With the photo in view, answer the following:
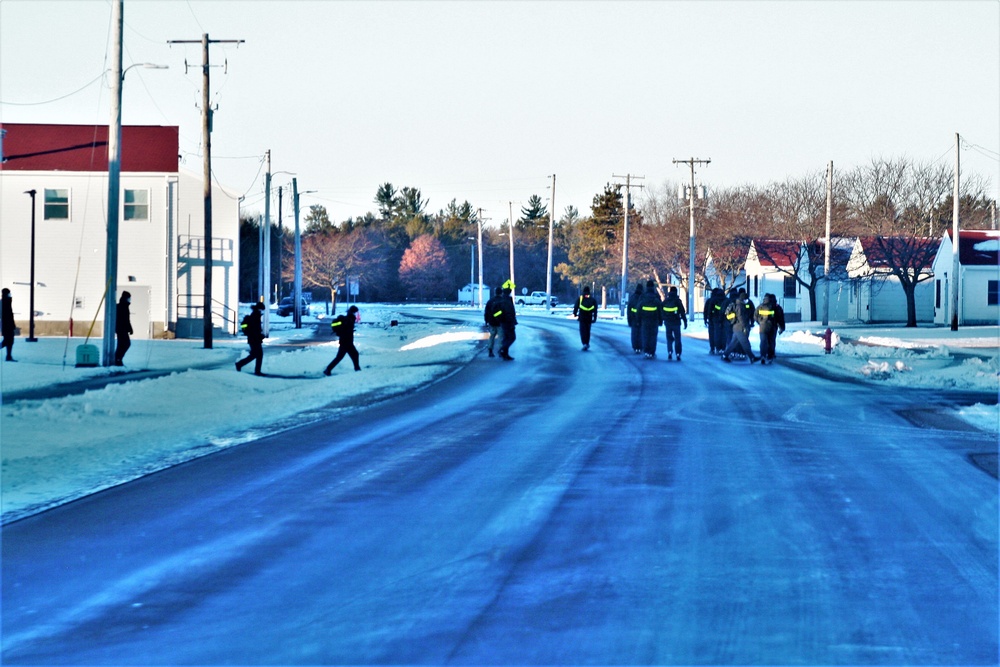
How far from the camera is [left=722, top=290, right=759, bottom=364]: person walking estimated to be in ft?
84.9

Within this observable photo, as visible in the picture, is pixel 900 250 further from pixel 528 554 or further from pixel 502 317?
pixel 528 554

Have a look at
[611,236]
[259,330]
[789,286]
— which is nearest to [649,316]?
[259,330]

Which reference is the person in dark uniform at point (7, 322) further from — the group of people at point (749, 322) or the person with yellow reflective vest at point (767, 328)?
the person with yellow reflective vest at point (767, 328)

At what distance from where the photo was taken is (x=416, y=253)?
382 ft

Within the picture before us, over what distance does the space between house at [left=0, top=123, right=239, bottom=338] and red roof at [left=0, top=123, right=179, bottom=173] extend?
4cm

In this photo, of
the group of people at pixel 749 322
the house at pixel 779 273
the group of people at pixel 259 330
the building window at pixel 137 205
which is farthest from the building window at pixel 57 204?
the house at pixel 779 273

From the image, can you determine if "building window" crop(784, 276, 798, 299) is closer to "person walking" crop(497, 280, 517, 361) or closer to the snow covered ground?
the snow covered ground

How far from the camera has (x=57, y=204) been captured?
4341cm

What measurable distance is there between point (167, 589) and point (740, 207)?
71200 mm

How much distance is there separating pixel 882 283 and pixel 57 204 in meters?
38.9

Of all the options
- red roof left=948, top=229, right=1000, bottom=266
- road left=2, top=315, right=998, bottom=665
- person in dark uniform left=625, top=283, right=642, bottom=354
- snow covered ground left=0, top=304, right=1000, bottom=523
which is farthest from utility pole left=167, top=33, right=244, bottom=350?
red roof left=948, top=229, right=1000, bottom=266

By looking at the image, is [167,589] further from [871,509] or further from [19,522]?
[871,509]

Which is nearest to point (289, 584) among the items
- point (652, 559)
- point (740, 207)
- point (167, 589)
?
point (167, 589)

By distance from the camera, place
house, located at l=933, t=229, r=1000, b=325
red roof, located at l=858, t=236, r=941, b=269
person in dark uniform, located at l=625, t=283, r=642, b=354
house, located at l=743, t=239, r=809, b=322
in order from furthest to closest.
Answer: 1. house, located at l=743, t=239, r=809, b=322
2. house, located at l=933, t=229, r=1000, b=325
3. red roof, located at l=858, t=236, r=941, b=269
4. person in dark uniform, located at l=625, t=283, r=642, b=354
